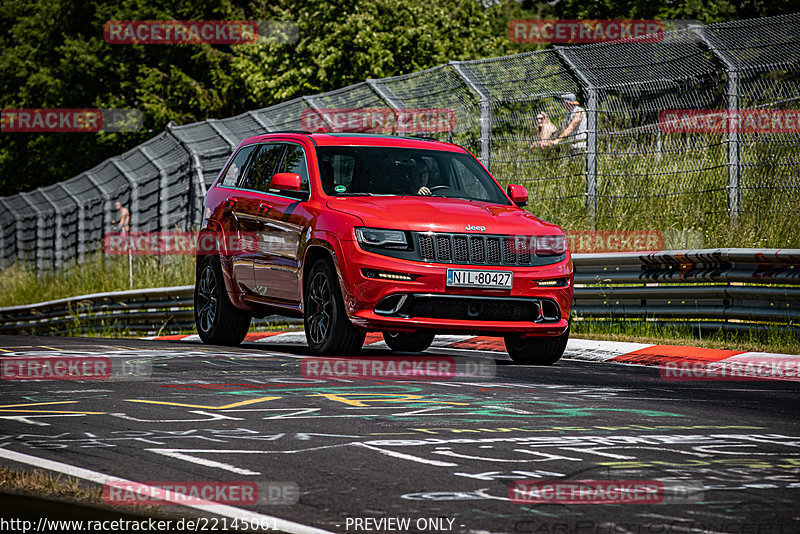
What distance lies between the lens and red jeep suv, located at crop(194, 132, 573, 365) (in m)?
9.98

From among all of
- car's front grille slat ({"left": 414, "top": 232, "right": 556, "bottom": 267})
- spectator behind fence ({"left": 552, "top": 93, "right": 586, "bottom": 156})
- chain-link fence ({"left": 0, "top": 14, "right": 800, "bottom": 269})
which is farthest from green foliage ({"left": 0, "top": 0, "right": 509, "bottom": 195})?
car's front grille slat ({"left": 414, "top": 232, "right": 556, "bottom": 267})

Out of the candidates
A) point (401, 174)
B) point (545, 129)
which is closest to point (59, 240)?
point (545, 129)

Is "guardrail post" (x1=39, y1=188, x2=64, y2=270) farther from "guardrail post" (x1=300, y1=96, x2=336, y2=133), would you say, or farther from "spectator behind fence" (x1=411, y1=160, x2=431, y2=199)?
"spectator behind fence" (x1=411, y1=160, x2=431, y2=199)

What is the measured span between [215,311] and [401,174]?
8.72ft

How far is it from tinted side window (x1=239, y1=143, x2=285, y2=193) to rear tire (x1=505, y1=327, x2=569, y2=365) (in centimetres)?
276

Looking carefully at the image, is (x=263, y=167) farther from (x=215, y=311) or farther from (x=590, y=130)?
(x=590, y=130)

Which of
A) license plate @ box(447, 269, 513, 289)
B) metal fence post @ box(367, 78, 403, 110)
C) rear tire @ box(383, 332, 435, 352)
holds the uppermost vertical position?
metal fence post @ box(367, 78, 403, 110)

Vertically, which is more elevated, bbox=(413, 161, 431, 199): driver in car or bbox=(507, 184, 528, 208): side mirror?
bbox=(413, 161, 431, 199): driver in car

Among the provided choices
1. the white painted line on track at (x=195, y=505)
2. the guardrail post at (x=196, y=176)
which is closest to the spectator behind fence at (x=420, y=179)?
the white painted line on track at (x=195, y=505)

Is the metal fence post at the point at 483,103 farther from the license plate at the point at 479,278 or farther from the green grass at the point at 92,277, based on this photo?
the green grass at the point at 92,277

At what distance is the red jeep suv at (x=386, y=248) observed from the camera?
998 cm

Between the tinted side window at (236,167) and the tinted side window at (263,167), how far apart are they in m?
0.19

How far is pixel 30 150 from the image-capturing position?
174 feet

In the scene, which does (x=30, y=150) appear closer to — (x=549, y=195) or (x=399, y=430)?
(x=549, y=195)
